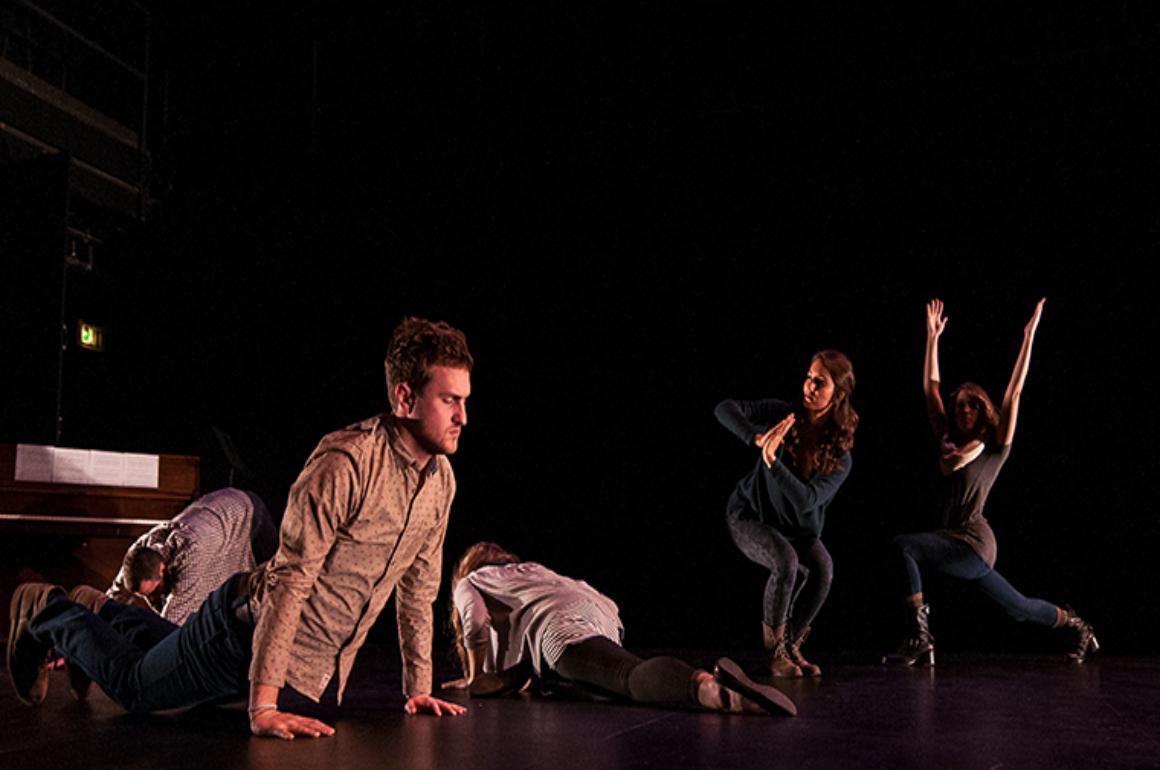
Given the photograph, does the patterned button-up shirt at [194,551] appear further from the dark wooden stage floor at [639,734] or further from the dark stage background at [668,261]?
the dark stage background at [668,261]

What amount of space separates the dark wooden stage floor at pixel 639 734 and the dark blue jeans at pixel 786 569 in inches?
24.7

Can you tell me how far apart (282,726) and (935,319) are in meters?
3.56

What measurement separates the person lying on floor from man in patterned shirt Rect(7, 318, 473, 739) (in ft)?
2.00

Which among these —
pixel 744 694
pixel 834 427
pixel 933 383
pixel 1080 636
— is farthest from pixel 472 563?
pixel 1080 636

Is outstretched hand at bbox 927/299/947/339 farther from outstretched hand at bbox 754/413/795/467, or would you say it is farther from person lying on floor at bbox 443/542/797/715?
person lying on floor at bbox 443/542/797/715

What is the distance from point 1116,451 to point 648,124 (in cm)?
277

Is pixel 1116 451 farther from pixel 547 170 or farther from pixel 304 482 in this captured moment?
pixel 304 482

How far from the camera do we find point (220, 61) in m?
7.04

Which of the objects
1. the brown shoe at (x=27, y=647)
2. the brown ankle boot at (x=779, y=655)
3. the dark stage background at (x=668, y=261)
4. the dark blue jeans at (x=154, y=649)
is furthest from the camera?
the dark stage background at (x=668, y=261)

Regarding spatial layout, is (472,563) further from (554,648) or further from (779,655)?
(779,655)

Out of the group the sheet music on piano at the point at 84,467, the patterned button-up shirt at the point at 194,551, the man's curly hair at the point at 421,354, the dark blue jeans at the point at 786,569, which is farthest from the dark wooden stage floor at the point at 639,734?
the sheet music on piano at the point at 84,467

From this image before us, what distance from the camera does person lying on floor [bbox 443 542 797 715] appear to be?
2975 millimetres

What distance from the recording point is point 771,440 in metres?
4.33

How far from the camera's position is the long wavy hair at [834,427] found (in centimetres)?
441
